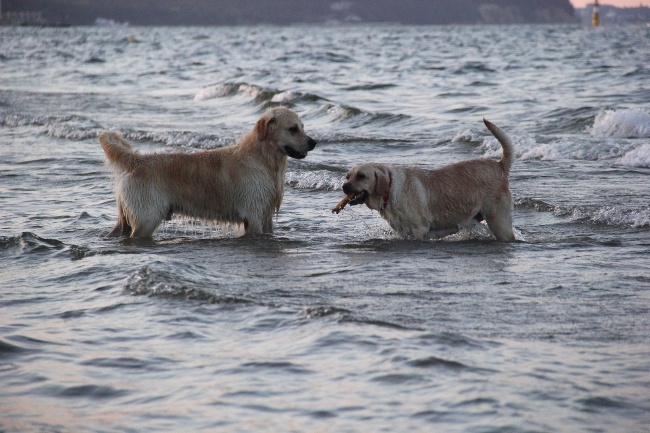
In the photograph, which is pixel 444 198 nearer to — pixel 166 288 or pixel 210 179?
pixel 210 179

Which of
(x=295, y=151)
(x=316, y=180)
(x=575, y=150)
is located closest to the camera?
(x=295, y=151)

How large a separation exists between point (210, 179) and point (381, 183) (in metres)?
1.54

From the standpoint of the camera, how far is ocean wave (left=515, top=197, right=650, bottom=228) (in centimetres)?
829

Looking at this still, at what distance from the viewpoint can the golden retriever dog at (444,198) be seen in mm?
7613

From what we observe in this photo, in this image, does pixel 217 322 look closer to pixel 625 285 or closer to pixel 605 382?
pixel 605 382

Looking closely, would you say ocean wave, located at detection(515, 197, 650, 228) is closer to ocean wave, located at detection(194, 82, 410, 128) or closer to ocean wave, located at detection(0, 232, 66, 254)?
ocean wave, located at detection(0, 232, 66, 254)

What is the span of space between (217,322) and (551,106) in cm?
1442

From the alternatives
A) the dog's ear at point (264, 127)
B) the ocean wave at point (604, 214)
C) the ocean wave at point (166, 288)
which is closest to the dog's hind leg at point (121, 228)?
the dog's ear at point (264, 127)

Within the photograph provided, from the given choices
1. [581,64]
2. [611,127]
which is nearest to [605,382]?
[611,127]

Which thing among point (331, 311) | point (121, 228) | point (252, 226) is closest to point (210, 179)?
point (252, 226)

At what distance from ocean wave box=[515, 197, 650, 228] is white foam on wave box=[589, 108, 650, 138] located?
19.4ft

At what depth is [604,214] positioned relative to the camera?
8.55 metres

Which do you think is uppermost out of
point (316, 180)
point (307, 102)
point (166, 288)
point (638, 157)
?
point (307, 102)

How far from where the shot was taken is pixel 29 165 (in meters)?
12.4
